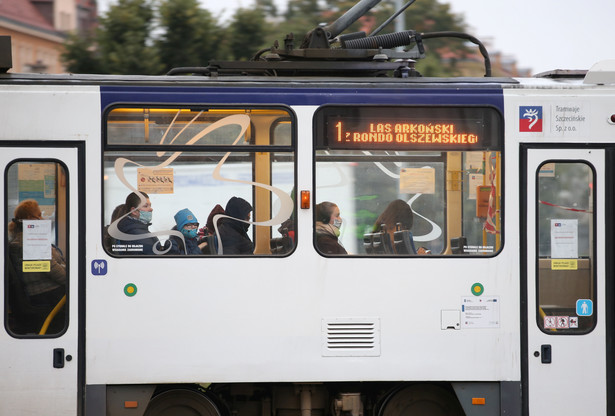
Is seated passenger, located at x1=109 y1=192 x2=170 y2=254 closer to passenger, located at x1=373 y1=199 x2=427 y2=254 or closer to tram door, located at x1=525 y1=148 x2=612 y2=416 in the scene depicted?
passenger, located at x1=373 y1=199 x2=427 y2=254

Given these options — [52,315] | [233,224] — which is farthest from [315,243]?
[52,315]

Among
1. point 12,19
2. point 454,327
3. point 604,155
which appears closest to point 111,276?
point 454,327

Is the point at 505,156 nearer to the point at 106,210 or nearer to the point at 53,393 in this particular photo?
the point at 106,210

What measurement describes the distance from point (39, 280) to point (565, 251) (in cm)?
402

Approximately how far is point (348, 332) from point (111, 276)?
183 centimetres

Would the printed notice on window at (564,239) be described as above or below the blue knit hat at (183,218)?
below

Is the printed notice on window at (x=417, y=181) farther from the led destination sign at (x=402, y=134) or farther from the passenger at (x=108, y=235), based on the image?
the passenger at (x=108, y=235)

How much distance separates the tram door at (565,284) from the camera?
251 inches

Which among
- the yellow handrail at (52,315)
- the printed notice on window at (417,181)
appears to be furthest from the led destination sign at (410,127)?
the yellow handrail at (52,315)

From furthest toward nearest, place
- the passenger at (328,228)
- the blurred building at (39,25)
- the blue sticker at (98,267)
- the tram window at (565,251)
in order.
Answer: the blurred building at (39,25) → the tram window at (565,251) → the passenger at (328,228) → the blue sticker at (98,267)

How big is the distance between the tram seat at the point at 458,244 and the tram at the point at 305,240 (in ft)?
0.14

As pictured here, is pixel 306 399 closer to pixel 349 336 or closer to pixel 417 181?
pixel 349 336

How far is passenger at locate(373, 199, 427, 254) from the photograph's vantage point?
6328mm

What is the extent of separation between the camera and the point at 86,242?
6.19 m
